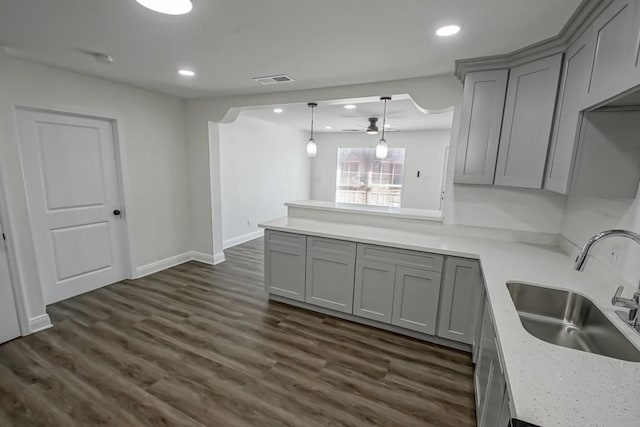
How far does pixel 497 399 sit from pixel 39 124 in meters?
4.34

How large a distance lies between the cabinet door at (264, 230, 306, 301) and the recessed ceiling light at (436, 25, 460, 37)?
81.4 inches

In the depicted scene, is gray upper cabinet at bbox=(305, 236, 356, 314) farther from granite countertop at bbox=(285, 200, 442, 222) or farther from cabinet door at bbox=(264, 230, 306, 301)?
granite countertop at bbox=(285, 200, 442, 222)

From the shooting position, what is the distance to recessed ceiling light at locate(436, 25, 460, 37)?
6.06 feet

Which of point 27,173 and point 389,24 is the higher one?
point 389,24

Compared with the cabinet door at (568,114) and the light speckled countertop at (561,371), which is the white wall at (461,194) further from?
the light speckled countertop at (561,371)

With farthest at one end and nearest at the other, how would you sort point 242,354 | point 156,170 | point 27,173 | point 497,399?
point 156,170, point 27,173, point 242,354, point 497,399

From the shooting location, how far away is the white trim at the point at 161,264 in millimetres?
3918

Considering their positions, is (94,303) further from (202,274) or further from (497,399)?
(497,399)

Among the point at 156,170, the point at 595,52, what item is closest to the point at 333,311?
the point at 595,52

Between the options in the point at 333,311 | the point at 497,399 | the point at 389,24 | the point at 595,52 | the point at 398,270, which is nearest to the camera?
the point at 497,399

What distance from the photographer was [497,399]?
1227 mm

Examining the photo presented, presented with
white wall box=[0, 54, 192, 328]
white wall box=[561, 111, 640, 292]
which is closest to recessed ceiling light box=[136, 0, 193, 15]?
white wall box=[0, 54, 192, 328]

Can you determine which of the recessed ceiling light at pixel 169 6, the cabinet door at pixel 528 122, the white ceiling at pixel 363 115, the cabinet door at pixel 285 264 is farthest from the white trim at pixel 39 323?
Answer: the cabinet door at pixel 528 122

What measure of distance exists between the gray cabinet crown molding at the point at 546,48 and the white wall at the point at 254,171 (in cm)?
391
